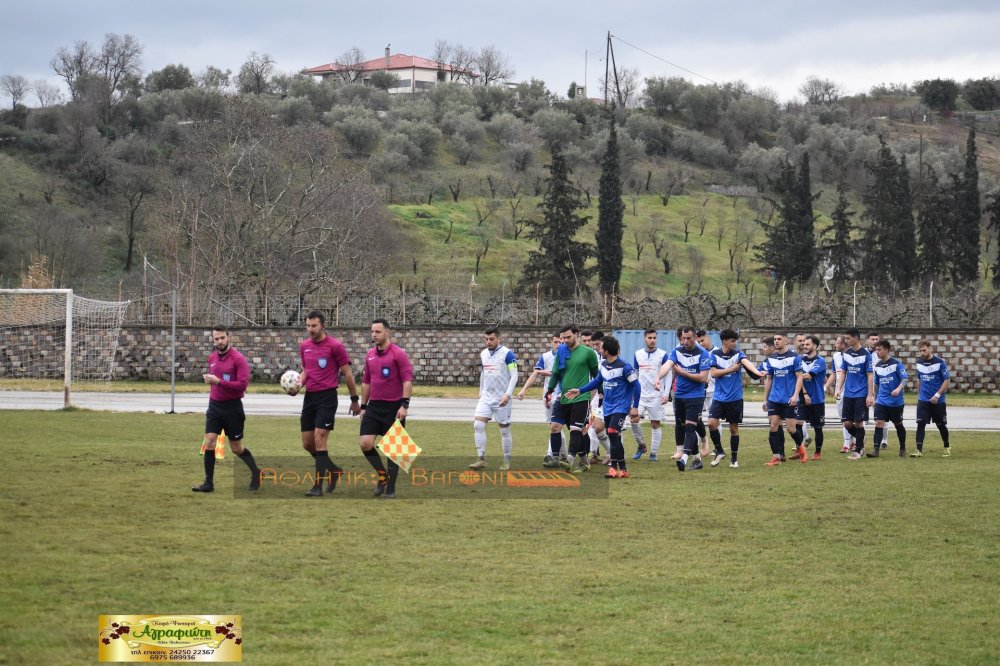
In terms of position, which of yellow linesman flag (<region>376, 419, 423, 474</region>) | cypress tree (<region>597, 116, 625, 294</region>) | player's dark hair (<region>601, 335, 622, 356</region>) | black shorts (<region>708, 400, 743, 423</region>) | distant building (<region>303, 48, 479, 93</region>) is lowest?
yellow linesman flag (<region>376, 419, 423, 474</region>)

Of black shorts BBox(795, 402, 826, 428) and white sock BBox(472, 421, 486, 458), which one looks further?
black shorts BBox(795, 402, 826, 428)

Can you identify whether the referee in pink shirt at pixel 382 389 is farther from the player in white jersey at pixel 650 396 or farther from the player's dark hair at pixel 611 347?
the player in white jersey at pixel 650 396

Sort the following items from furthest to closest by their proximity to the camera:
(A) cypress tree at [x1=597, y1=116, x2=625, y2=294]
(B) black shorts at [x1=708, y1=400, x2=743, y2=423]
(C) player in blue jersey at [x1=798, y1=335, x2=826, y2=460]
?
(A) cypress tree at [x1=597, y1=116, x2=625, y2=294] < (C) player in blue jersey at [x1=798, y1=335, x2=826, y2=460] < (B) black shorts at [x1=708, y1=400, x2=743, y2=423]

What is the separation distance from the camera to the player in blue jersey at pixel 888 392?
20.3 m

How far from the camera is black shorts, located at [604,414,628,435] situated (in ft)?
52.9

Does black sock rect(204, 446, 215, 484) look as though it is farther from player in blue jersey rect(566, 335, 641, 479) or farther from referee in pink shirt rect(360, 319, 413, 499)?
player in blue jersey rect(566, 335, 641, 479)

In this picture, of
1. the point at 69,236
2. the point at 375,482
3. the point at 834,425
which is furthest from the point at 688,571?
the point at 69,236

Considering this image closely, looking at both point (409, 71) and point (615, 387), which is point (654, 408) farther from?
point (409, 71)

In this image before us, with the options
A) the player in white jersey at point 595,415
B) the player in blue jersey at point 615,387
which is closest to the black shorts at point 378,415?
the player in blue jersey at point 615,387

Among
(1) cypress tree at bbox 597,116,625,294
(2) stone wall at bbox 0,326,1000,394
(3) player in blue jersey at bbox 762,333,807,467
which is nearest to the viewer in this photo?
(3) player in blue jersey at bbox 762,333,807,467

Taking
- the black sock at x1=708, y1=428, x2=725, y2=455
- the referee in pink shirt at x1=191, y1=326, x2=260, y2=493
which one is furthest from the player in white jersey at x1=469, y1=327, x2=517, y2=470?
the referee in pink shirt at x1=191, y1=326, x2=260, y2=493

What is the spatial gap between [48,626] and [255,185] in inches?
2178

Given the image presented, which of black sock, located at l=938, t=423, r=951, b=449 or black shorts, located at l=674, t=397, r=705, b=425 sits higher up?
black shorts, located at l=674, t=397, r=705, b=425

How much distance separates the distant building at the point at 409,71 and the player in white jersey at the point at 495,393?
486 ft
